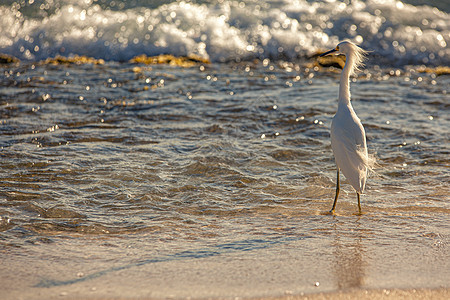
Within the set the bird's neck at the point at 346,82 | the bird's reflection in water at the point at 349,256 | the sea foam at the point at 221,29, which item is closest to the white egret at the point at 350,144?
the bird's neck at the point at 346,82

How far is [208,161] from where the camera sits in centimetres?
464

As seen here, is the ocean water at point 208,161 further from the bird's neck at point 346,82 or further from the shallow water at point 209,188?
the bird's neck at point 346,82

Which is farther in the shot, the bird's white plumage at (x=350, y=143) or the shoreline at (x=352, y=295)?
the bird's white plumage at (x=350, y=143)

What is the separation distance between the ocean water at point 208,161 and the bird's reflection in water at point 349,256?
0.01m

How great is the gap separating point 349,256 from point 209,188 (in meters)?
1.46

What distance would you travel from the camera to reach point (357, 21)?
1077cm

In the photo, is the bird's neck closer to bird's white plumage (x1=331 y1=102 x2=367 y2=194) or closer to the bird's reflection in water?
bird's white plumage (x1=331 y1=102 x2=367 y2=194)

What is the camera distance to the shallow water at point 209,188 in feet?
8.59

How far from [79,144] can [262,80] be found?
3.46 m

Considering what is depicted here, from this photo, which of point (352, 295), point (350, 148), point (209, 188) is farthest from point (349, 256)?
point (209, 188)

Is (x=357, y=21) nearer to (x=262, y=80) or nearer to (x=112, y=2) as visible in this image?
(x=262, y=80)

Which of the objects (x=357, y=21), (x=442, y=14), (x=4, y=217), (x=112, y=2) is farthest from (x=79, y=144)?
(x=442, y=14)

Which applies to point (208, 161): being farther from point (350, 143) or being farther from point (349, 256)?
point (349, 256)

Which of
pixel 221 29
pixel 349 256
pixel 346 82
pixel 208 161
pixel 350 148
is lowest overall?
pixel 349 256
